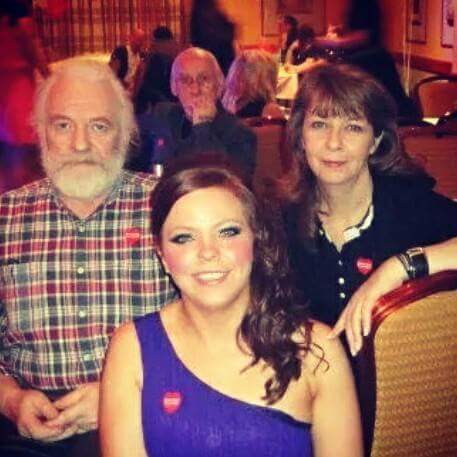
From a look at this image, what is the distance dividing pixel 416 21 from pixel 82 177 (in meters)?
8.12

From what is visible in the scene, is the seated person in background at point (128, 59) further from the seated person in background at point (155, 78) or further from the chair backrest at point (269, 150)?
the chair backrest at point (269, 150)

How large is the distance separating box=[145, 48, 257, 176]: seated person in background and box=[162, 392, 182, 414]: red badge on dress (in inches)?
67.2

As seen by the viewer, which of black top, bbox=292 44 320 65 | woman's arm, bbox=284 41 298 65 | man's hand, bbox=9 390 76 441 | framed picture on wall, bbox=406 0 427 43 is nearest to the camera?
man's hand, bbox=9 390 76 441

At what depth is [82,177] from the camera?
2.08m

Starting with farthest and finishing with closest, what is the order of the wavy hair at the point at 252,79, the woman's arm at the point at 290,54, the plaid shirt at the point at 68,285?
the woman's arm at the point at 290,54, the wavy hair at the point at 252,79, the plaid shirt at the point at 68,285

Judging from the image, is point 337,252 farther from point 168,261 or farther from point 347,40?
point 347,40

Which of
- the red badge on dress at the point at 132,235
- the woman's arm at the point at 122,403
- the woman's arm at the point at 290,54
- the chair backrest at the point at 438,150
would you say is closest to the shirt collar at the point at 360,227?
the red badge on dress at the point at 132,235

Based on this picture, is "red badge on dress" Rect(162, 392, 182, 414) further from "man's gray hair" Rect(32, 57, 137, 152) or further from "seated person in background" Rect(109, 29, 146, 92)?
"seated person in background" Rect(109, 29, 146, 92)

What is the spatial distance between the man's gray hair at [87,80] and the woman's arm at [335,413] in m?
1.07

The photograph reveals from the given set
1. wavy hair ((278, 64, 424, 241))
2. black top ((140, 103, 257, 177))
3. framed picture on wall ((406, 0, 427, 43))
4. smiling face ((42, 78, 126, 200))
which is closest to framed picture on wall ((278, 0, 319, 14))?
framed picture on wall ((406, 0, 427, 43))

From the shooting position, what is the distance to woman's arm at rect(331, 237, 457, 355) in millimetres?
1482

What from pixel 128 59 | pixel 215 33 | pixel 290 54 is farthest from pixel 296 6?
pixel 215 33

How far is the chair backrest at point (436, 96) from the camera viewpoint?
536 centimetres

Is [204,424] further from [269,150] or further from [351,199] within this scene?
[269,150]
